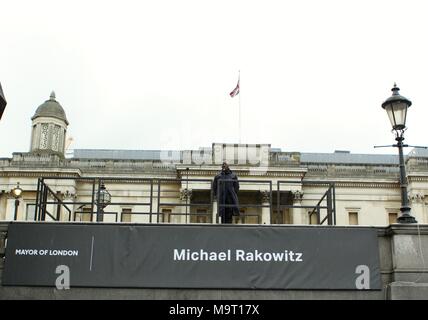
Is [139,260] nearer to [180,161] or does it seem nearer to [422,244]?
[422,244]

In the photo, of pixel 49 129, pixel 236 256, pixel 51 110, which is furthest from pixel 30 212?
pixel 236 256

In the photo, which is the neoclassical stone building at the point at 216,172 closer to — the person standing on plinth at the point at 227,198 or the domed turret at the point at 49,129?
the domed turret at the point at 49,129

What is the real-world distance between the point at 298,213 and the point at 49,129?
23.9 m

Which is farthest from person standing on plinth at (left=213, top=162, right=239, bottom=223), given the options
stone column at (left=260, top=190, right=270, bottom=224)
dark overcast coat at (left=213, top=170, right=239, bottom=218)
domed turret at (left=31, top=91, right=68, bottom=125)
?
domed turret at (left=31, top=91, right=68, bottom=125)

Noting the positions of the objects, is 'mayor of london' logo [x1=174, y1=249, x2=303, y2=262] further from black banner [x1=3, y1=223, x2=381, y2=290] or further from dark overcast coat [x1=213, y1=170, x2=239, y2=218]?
dark overcast coat [x1=213, y1=170, x2=239, y2=218]

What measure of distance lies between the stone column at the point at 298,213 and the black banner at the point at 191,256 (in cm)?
4150

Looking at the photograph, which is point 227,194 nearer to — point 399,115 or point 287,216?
point 399,115

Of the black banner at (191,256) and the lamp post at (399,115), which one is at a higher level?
the lamp post at (399,115)

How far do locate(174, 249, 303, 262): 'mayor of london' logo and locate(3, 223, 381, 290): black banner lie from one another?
0.8 inches

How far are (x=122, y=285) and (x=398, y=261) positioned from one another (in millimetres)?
5752

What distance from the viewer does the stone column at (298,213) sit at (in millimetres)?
55938

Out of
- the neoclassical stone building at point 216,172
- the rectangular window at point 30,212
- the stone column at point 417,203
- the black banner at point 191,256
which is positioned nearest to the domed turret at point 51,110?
the neoclassical stone building at point 216,172

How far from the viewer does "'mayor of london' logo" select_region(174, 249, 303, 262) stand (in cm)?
1398
